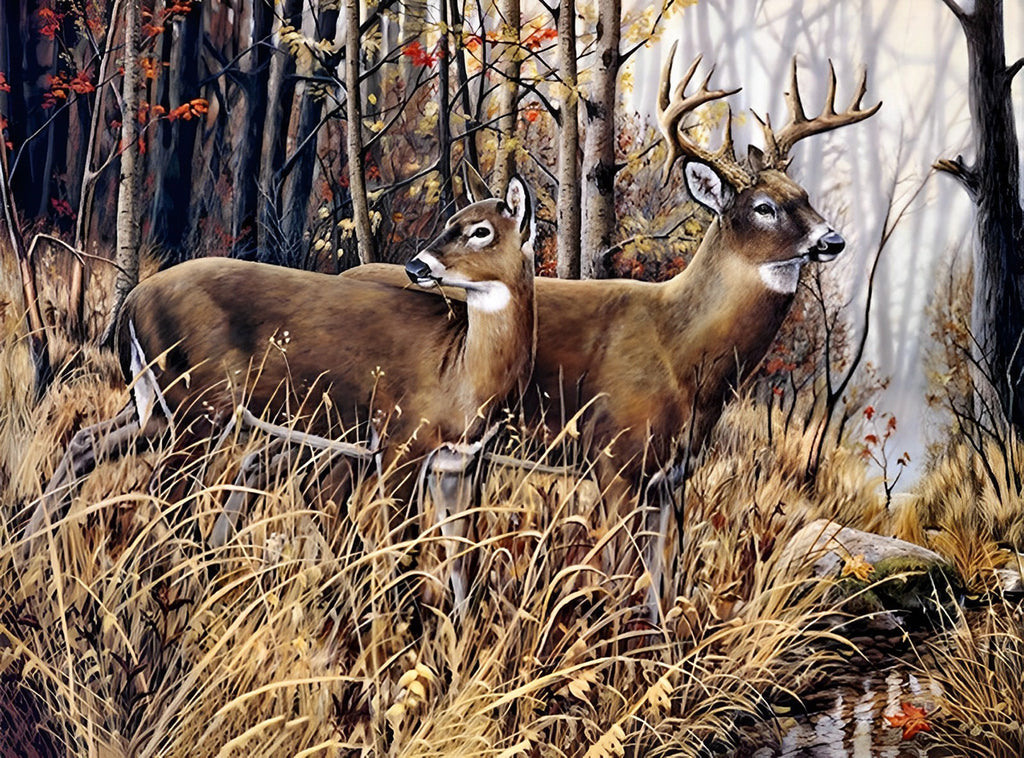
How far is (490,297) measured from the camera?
8.11 feet

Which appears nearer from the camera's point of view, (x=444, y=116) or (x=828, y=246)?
(x=828, y=246)

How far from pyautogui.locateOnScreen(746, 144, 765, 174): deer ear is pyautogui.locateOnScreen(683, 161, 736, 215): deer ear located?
0.09 m

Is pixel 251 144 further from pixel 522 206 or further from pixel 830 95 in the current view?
pixel 830 95

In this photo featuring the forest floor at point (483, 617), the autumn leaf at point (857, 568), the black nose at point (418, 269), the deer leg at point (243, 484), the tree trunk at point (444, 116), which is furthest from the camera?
the tree trunk at point (444, 116)

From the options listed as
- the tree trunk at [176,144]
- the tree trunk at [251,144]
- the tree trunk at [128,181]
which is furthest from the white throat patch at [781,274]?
the tree trunk at [128,181]

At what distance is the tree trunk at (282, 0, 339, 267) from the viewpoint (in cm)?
268

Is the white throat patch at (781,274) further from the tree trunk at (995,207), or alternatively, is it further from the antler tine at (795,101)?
the tree trunk at (995,207)

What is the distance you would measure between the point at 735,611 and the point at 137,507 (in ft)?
4.49

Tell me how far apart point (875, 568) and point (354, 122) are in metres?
1.68

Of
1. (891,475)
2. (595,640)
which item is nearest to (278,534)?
(595,640)

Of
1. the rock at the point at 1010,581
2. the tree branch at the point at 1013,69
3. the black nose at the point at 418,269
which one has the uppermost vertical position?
the tree branch at the point at 1013,69

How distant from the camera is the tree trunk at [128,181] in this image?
259cm

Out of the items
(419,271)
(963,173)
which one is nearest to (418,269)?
(419,271)

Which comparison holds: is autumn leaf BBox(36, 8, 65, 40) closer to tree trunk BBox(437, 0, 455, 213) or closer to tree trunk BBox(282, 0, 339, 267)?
tree trunk BBox(282, 0, 339, 267)
